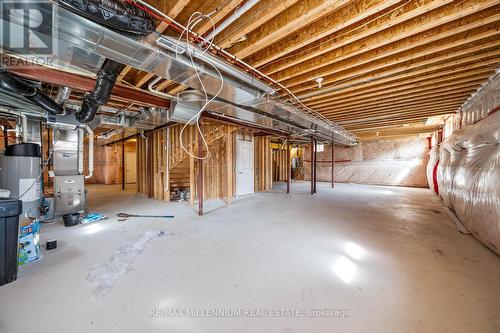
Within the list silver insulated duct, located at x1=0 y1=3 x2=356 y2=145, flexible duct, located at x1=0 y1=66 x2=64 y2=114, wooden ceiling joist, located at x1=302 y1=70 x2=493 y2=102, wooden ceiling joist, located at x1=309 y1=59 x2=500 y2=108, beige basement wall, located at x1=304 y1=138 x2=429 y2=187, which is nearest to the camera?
silver insulated duct, located at x1=0 y1=3 x2=356 y2=145

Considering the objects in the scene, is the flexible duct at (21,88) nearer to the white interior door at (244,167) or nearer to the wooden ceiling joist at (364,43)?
the wooden ceiling joist at (364,43)

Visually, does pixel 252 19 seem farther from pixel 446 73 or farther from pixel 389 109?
pixel 389 109

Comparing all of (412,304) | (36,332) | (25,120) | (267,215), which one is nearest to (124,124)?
(25,120)

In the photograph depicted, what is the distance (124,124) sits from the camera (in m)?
4.33

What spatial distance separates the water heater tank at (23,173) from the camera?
2.93 meters

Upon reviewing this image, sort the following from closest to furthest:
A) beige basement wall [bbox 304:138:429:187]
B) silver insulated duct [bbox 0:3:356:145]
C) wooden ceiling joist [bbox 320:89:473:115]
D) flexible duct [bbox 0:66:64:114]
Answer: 1. silver insulated duct [bbox 0:3:356:145]
2. flexible duct [bbox 0:66:64:114]
3. wooden ceiling joist [bbox 320:89:473:115]
4. beige basement wall [bbox 304:138:429:187]

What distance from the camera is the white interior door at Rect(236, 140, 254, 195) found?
5.89 meters

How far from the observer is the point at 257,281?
→ 65.4 inches

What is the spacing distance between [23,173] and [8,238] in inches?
84.5

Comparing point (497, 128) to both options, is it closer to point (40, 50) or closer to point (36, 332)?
point (36, 332)

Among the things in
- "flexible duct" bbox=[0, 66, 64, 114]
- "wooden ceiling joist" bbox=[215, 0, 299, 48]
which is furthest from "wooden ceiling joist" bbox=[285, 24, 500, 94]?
"flexible duct" bbox=[0, 66, 64, 114]

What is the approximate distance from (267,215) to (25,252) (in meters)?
3.18

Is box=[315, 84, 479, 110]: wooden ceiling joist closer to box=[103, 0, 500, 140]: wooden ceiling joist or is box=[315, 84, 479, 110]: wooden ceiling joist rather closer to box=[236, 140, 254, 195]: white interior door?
box=[103, 0, 500, 140]: wooden ceiling joist

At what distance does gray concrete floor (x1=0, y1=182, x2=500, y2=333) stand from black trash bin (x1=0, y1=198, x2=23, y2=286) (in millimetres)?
98
